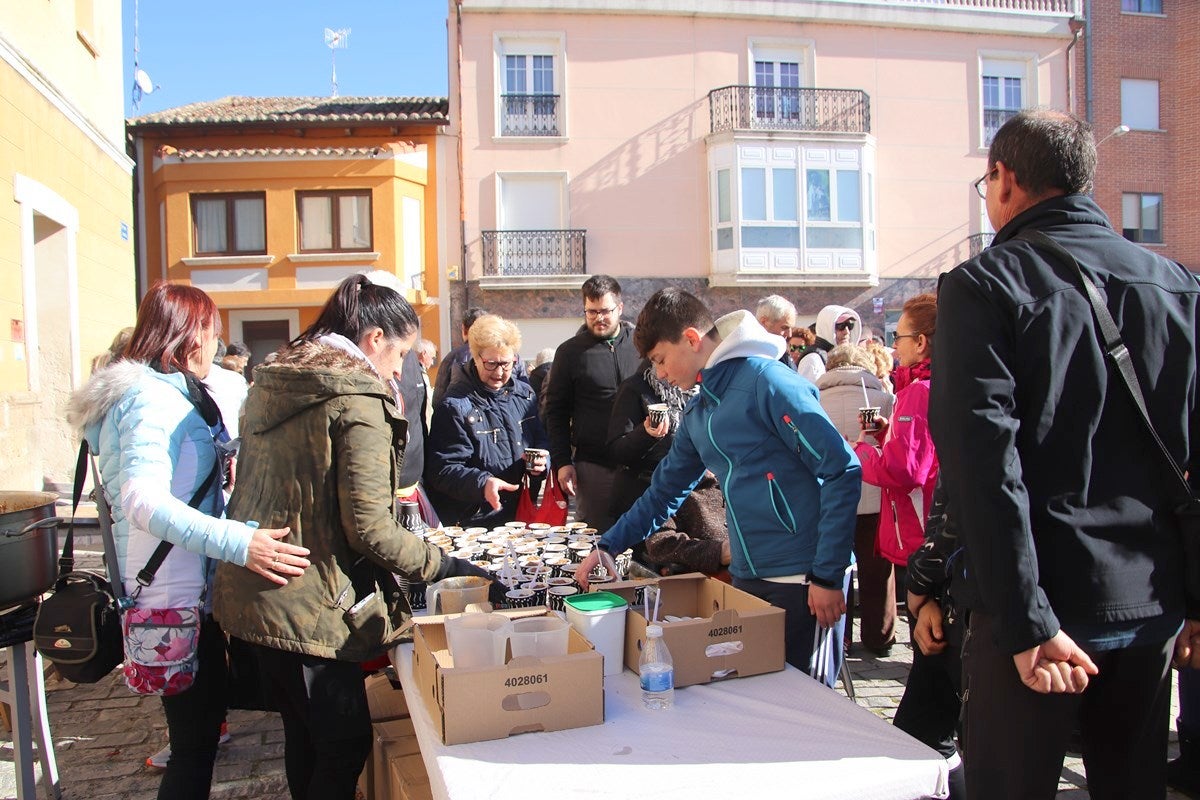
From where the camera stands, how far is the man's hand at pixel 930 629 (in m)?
2.25

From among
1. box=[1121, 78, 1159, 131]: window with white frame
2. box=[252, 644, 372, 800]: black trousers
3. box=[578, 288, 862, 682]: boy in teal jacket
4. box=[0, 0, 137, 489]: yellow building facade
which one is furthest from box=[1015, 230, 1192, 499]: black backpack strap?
box=[1121, 78, 1159, 131]: window with white frame

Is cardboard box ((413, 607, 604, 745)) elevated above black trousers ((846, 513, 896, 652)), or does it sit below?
above

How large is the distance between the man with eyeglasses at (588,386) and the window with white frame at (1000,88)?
19.9 meters

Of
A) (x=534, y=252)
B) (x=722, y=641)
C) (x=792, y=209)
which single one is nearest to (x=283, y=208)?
(x=534, y=252)

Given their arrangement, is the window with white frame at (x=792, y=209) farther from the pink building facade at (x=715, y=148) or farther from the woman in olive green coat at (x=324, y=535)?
the woman in olive green coat at (x=324, y=535)

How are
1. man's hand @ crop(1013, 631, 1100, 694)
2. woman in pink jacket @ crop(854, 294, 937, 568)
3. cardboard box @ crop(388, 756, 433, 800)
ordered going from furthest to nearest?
woman in pink jacket @ crop(854, 294, 937, 568) → cardboard box @ crop(388, 756, 433, 800) → man's hand @ crop(1013, 631, 1100, 694)

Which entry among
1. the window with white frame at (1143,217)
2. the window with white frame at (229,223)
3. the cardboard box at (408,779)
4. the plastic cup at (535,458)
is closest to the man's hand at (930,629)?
the cardboard box at (408,779)

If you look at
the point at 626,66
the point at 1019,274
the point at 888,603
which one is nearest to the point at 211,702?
the point at 1019,274

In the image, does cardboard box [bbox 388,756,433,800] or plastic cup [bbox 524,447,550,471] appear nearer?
cardboard box [bbox 388,756,433,800]

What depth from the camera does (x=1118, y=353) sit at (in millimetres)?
1716

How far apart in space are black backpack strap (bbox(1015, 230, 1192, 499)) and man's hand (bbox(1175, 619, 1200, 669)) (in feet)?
1.06

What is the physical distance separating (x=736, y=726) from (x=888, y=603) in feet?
10.4

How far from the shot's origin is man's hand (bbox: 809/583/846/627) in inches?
94.5

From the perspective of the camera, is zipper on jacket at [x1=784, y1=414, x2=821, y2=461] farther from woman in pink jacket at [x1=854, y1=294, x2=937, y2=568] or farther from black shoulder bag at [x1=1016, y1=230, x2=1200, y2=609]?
woman in pink jacket at [x1=854, y1=294, x2=937, y2=568]
